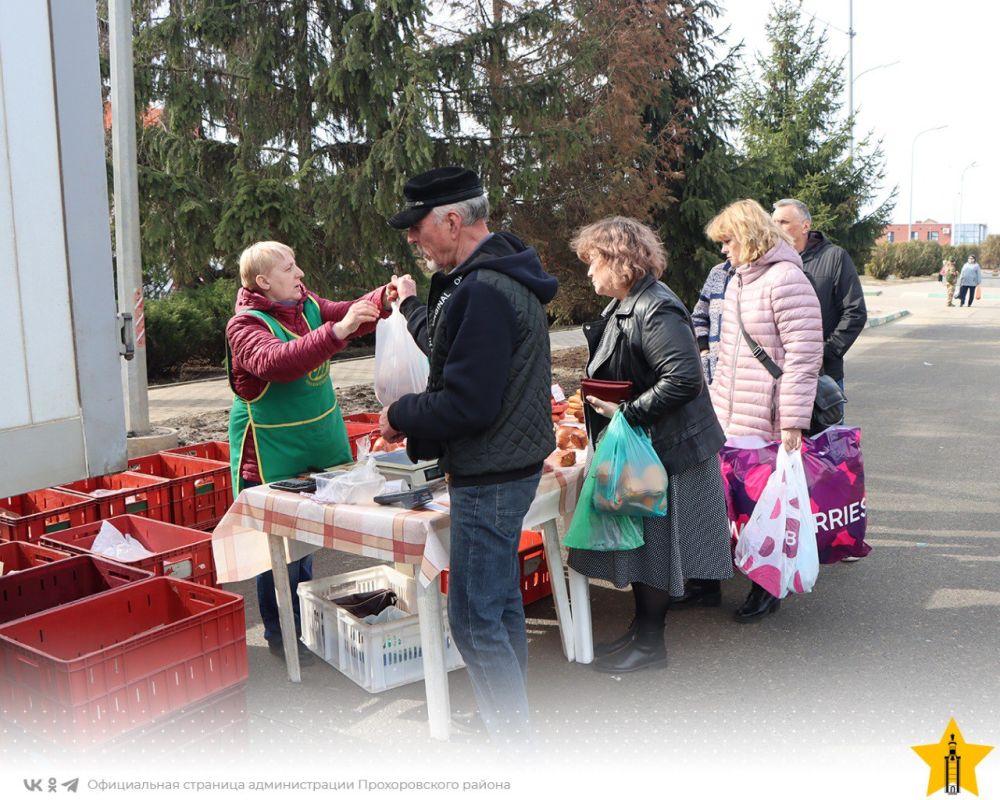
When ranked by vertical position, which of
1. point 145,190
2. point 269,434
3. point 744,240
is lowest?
point 269,434

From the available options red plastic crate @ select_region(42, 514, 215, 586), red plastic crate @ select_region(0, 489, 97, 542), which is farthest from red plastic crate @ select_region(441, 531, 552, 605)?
red plastic crate @ select_region(0, 489, 97, 542)

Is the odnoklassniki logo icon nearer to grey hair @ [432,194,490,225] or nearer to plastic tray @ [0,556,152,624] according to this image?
grey hair @ [432,194,490,225]

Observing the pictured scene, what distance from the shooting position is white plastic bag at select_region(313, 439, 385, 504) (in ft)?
11.3

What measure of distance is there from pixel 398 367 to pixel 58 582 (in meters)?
1.67

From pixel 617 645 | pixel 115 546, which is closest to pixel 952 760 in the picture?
pixel 617 645

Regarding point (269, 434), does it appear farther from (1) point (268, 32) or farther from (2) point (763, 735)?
(1) point (268, 32)

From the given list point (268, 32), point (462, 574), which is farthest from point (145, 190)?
point (462, 574)

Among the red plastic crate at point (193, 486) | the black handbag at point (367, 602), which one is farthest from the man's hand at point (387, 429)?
the red plastic crate at point (193, 486)

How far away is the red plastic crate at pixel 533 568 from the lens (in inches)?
175

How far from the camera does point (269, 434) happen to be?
12.5 ft

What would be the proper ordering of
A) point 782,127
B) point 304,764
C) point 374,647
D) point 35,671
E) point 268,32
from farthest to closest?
point 782,127
point 268,32
point 374,647
point 304,764
point 35,671

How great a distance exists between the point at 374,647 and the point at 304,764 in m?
0.57

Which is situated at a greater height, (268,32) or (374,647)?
(268,32)

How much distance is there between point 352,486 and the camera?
3461 millimetres
